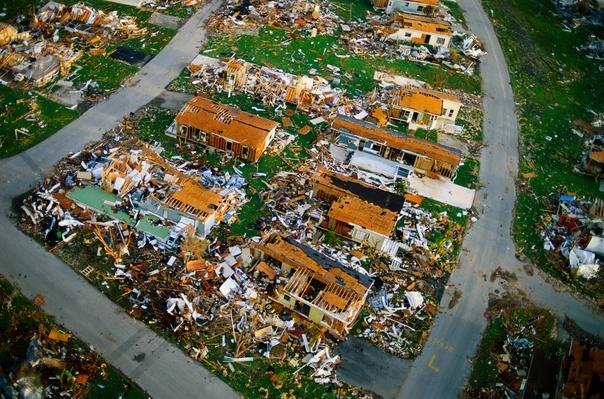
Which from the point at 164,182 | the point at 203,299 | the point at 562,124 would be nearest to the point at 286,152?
the point at 164,182

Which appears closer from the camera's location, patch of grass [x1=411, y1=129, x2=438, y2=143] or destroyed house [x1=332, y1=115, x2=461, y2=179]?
destroyed house [x1=332, y1=115, x2=461, y2=179]

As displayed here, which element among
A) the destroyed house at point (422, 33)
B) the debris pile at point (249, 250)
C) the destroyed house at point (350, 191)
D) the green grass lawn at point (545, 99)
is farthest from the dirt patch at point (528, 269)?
the destroyed house at point (422, 33)

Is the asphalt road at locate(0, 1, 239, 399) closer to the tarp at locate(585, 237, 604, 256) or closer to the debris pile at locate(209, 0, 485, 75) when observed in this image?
the debris pile at locate(209, 0, 485, 75)

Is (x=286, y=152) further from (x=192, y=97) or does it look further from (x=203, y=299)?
(x=203, y=299)

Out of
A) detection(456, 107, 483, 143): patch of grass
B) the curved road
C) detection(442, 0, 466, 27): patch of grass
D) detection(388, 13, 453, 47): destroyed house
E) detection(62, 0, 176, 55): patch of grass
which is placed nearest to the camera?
the curved road

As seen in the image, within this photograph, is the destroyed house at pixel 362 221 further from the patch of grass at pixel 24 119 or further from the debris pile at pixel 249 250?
the patch of grass at pixel 24 119

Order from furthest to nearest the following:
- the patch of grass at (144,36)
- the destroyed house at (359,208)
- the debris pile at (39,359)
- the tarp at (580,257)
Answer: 1. the patch of grass at (144,36)
2. the tarp at (580,257)
3. the destroyed house at (359,208)
4. the debris pile at (39,359)

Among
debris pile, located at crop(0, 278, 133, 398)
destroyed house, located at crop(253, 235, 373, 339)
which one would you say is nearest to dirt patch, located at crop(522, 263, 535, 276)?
destroyed house, located at crop(253, 235, 373, 339)
